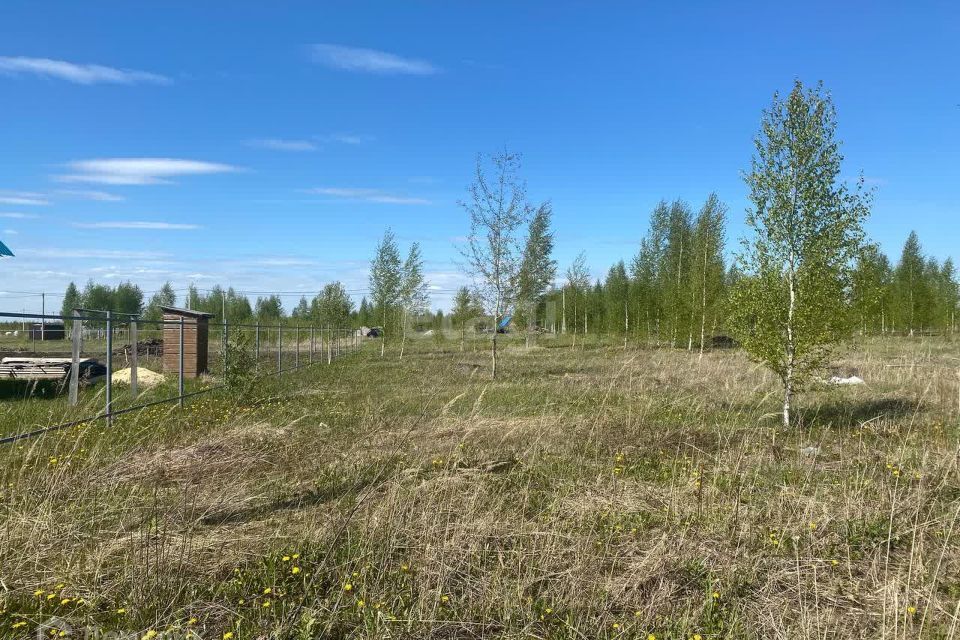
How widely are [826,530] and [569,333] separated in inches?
2019

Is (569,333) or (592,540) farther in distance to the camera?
(569,333)

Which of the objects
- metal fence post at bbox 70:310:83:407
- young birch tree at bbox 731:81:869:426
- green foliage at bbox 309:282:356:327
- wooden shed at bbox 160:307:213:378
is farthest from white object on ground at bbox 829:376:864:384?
green foliage at bbox 309:282:356:327

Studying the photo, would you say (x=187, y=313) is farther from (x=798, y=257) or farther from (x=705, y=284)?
(x=705, y=284)

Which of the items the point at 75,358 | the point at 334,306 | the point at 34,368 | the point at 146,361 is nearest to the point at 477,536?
the point at 75,358

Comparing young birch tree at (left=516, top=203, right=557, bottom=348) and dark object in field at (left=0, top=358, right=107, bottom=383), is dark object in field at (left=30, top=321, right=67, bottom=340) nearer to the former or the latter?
dark object in field at (left=0, top=358, right=107, bottom=383)

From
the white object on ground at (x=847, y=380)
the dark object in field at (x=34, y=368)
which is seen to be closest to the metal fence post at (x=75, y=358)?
the dark object in field at (x=34, y=368)

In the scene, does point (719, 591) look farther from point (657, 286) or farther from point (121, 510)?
point (657, 286)

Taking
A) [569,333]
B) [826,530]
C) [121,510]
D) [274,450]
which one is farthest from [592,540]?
[569,333]

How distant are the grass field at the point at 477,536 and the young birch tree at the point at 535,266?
42.8 feet

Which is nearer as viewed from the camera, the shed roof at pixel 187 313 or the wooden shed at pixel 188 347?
the wooden shed at pixel 188 347

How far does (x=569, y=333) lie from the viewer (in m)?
55.8

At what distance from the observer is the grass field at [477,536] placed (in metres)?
3.49

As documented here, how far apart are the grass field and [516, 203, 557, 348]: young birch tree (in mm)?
13039

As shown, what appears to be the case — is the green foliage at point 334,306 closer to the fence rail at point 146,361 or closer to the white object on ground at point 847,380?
the fence rail at point 146,361
